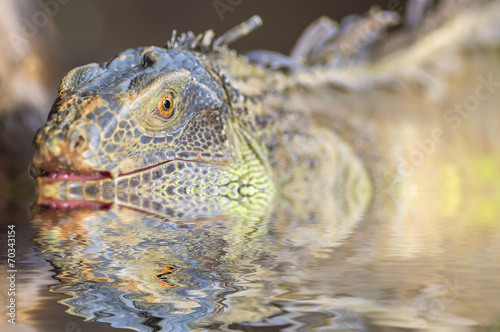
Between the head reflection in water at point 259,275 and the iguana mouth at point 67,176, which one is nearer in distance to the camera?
the head reflection in water at point 259,275

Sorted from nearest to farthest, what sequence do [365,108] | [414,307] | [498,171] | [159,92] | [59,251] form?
[414,307] → [59,251] → [159,92] → [365,108] → [498,171]

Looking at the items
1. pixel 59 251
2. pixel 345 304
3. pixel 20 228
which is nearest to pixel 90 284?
pixel 59 251

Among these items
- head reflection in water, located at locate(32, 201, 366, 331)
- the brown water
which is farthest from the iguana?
the brown water

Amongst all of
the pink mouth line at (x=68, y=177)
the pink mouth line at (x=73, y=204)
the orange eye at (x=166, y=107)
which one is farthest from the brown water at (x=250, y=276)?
the orange eye at (x=166, y=107)

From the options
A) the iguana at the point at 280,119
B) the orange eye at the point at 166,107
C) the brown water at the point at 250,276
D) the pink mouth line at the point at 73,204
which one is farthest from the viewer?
the orange eye at the point at 166,107

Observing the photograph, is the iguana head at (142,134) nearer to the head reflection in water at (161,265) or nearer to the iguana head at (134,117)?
the iguana head at (134,117)

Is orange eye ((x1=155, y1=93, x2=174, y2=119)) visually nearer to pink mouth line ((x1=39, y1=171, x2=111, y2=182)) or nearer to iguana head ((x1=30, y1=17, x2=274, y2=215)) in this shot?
iguana head ((x1=30, y1=17, x2=274, y2=215))

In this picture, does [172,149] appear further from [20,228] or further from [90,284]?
[90,284]
